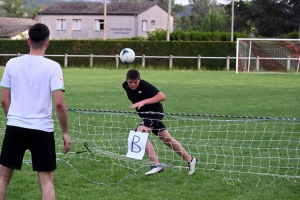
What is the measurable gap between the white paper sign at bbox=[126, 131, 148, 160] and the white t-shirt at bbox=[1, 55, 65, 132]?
237cm

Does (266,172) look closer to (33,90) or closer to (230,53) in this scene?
(33,90)

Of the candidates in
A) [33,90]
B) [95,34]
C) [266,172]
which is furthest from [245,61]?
[95,34]

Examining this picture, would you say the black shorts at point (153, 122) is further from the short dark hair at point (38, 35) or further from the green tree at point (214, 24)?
the green tree at point (214, 24)

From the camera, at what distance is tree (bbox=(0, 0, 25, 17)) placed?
13438 cm

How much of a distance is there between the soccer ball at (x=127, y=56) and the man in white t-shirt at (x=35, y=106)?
7963 mm

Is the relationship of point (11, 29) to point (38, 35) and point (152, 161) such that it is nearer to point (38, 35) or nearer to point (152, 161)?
point (152, 161)

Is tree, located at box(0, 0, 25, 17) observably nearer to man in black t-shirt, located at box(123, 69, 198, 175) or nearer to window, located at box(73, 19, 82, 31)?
window, located at box(73, 19, 82, 31)

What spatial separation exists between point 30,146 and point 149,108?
9.34 ft

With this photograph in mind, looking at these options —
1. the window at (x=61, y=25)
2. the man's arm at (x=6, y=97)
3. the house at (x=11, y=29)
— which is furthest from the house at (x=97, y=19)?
the man's arm at (x=6, y=97)

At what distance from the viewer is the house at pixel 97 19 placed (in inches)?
2781

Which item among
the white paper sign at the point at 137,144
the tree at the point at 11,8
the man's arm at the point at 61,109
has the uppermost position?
the tree at the point at 11,8

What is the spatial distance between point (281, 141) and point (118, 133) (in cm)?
278

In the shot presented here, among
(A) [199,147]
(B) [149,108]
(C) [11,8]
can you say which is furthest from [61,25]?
(C) [11,8]

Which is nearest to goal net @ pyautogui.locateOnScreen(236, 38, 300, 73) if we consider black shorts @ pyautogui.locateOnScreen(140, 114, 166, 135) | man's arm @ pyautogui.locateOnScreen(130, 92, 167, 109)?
black shorts @ pyautogui.locateOnScreen(140, 114, 166, 135)
